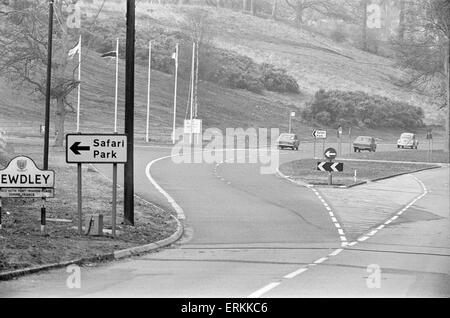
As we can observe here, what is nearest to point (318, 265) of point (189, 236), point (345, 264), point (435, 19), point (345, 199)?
point (345, 264)

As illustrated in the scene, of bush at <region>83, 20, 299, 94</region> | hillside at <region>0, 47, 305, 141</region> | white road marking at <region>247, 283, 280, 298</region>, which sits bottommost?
white road marking at <region>247, 283, 280, 298</region>

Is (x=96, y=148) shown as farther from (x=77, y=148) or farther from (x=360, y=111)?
(x=360, y=111)

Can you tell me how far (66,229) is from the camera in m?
23.3

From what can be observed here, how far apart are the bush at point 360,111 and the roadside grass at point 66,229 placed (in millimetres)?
67956

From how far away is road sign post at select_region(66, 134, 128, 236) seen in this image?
22344 mm

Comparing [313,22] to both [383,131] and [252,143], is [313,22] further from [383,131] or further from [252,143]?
[252,143]

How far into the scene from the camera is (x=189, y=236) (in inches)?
997

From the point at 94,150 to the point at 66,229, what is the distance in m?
2.34

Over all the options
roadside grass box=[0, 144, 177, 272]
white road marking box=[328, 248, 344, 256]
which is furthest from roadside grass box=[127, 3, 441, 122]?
white road marking box=[328, 248, 344, 256]

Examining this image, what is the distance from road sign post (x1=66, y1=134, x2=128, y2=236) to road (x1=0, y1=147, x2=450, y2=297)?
2.71 metres
